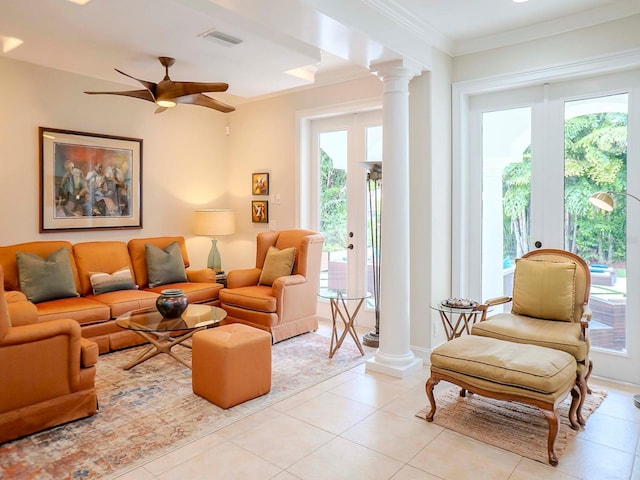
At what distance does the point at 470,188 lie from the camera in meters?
4.32

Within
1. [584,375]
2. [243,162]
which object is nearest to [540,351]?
[584,375]

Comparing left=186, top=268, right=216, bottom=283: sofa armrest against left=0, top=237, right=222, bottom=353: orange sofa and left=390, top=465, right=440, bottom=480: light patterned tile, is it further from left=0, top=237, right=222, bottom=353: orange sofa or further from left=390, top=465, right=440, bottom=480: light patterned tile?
left=390, top=465, right=440, bottom=480: light patterned tile

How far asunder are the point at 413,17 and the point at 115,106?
3.50 m

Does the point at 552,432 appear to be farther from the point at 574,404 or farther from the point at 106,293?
the point at 106,293

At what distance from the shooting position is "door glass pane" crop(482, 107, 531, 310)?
13.3 feet

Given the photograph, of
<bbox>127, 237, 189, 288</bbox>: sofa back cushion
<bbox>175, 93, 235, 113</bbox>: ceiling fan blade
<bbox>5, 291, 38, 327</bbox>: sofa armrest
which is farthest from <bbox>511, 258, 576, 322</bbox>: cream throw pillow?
<bbox>127, 237, 189, 288</bbox>: sofa back cushion

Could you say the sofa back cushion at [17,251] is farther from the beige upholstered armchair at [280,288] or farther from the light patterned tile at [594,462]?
the light patterned tile at [594,462]

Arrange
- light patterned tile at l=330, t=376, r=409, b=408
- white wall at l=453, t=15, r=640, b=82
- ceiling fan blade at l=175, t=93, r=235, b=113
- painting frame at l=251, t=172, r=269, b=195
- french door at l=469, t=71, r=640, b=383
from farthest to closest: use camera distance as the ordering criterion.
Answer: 1. painting frame at l=251, t=172, r=269, b=195
2. ceiling fan blade at l=175, t=93, r=235, b=113
3. french door at l=469, t=71, r=640, b=383
4. white wall at l=453, t=15, r=640, b=82
5. light patterned tile at l=330, t=376, r=409, b=408

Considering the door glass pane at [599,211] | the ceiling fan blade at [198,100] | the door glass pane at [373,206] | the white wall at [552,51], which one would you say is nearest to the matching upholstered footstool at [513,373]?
the door glass pane at [599,211]

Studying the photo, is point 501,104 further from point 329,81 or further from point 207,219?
point 207,219

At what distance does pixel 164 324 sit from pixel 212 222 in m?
2.32

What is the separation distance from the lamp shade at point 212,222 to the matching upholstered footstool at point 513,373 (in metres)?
3.57

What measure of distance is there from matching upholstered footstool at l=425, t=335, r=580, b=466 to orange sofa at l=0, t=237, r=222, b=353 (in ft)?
9.68

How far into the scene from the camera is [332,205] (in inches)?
218
